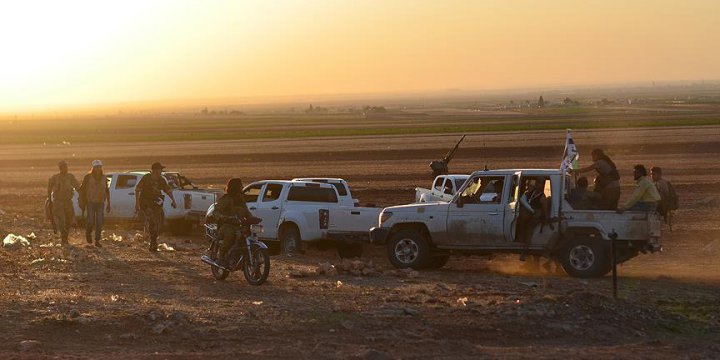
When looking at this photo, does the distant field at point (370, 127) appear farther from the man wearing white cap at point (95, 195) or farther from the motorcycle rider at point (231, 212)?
the motorcycle rider at point (231, 212)

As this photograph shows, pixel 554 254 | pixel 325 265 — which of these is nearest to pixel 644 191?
pixel 554 254

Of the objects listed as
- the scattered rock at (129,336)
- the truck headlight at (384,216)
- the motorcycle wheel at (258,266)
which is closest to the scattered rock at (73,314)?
the scattered rock at (129,336)

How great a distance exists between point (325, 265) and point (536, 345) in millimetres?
6999

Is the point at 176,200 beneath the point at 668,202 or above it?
beneath

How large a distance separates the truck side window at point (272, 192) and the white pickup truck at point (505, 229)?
379 cm

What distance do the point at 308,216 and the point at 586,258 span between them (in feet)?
20.9

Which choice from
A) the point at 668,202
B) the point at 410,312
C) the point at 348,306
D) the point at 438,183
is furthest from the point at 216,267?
the point at 438,183

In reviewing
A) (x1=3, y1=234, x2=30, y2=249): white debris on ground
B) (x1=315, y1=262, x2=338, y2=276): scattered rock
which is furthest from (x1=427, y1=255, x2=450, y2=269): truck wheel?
(x1=3, y1=234, x2=30, y2=249): white debris on ground

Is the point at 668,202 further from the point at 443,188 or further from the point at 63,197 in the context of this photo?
the point at 63,197

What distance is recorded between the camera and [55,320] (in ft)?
45.9

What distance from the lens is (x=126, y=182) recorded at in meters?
30.1

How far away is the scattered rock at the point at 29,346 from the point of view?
12.6 m

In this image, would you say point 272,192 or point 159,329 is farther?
point 272,192

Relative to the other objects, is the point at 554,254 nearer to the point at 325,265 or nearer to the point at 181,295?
the point at 325,265
